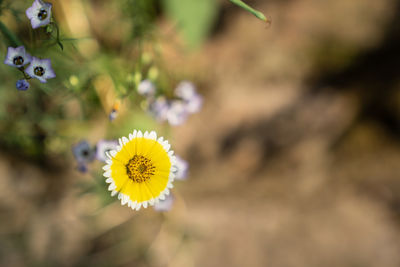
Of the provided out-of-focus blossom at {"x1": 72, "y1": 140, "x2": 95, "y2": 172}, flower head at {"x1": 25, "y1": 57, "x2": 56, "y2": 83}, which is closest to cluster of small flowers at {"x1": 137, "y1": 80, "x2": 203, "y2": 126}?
out-of-focus blossom at {"x1": 72, "y1": 140, "x2": 95, "y2": 172}

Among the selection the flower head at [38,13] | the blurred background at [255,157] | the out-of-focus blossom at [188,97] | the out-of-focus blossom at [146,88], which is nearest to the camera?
the flower head at [38,13]

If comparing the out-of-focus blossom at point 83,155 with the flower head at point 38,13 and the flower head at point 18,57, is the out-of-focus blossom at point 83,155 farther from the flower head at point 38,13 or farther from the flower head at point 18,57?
the flower head at point 38,13

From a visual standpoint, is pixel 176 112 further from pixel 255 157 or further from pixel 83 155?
pixel 255 157

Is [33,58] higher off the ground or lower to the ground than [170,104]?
lower

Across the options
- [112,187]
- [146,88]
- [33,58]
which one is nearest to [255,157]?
[146,88]

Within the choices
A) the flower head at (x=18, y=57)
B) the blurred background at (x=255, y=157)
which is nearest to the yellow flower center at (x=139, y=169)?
the flower head at (x=18, y=57)

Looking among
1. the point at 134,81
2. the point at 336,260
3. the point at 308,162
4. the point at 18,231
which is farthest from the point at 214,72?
the point at 18,231

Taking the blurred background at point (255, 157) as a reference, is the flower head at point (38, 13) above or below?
below
